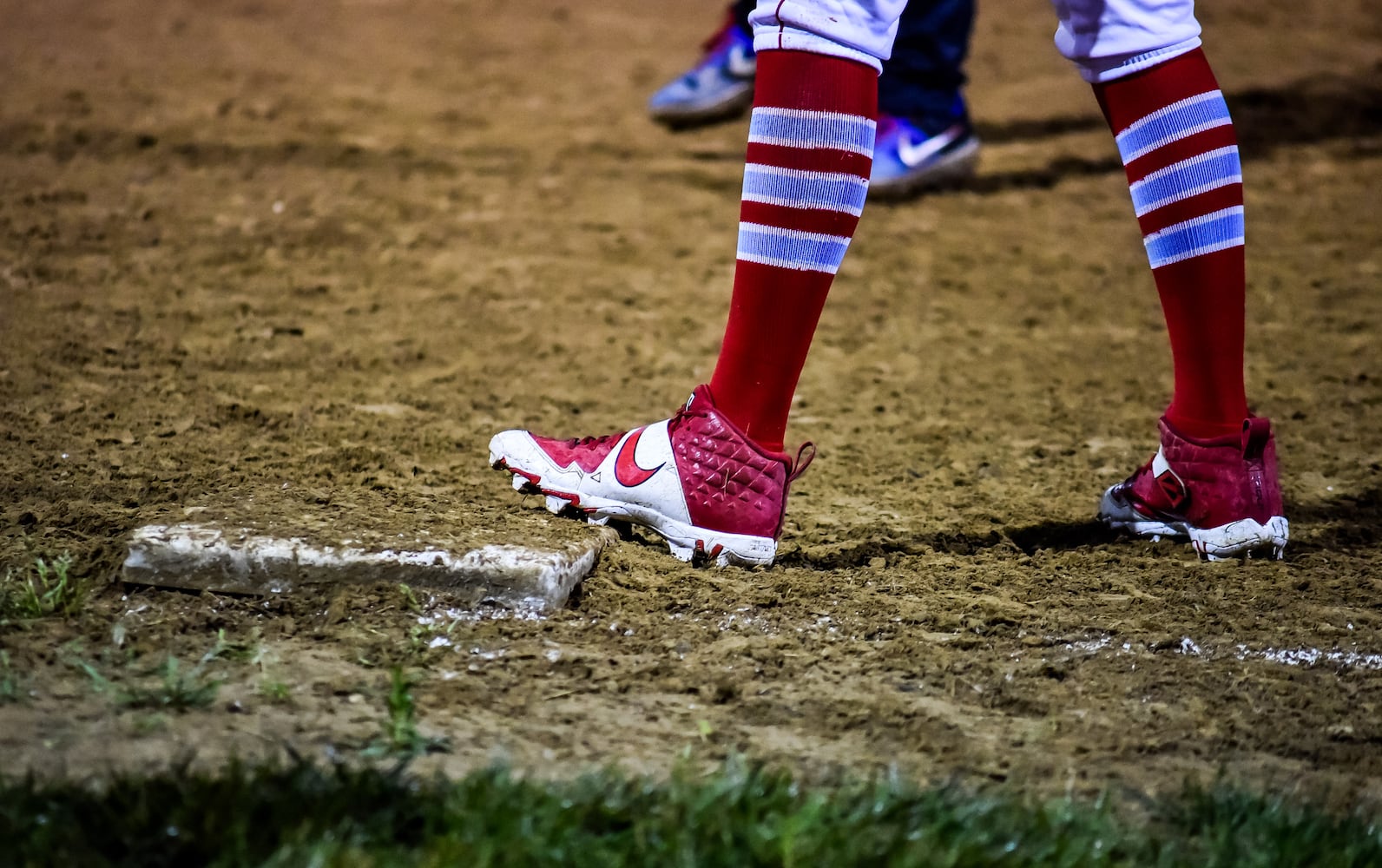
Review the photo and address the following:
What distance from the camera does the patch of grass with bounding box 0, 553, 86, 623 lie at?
1.69 meters


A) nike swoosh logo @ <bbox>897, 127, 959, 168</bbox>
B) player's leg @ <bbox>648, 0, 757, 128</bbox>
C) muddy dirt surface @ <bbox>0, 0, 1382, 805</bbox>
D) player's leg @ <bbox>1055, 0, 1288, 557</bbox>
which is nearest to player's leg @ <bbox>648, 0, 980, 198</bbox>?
nike swoosh logo @ <bbox>897, 127, 959, 168</bbox>

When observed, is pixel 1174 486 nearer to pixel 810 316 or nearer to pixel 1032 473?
pixel 1032 473

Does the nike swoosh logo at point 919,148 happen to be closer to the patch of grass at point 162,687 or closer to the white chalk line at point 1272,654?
the white chalk line at point 1272,654

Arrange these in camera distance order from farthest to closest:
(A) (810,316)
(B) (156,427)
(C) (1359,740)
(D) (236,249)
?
(D) (236,249) < (B) (156,427) < (A) (810,316) < (C) (1359,740)

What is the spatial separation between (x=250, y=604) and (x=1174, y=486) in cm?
144

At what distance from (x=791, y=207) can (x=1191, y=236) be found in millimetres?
655

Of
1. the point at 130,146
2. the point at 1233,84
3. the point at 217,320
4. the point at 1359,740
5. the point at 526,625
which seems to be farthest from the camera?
the point at 1233,84

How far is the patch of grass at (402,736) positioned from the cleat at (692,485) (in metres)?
0.59

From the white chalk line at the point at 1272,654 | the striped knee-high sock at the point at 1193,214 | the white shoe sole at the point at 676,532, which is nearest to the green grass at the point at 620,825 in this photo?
the white chalk line at the point at 1272,654

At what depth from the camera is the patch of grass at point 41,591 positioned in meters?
1.69

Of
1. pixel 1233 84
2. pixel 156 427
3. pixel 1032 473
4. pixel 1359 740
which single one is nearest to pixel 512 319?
pixel 156 427

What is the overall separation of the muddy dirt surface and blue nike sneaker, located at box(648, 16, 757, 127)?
0.42ft

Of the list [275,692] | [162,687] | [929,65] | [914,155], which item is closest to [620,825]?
[275,692]

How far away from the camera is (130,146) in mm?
4359
